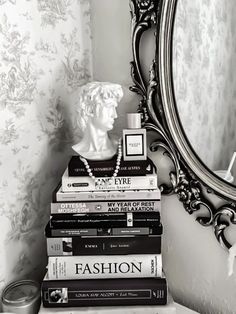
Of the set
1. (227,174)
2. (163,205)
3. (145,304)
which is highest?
(227,174)

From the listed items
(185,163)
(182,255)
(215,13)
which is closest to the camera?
(215,13)

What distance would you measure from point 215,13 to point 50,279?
773mm

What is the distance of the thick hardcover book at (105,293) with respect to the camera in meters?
1.05

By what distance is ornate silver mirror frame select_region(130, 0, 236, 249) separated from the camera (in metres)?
1.09

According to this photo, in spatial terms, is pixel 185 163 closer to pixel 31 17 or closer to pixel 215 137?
pixel 215 137

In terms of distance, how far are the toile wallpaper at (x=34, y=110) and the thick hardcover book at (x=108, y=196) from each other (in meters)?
0.16

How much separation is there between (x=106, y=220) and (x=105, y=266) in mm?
119

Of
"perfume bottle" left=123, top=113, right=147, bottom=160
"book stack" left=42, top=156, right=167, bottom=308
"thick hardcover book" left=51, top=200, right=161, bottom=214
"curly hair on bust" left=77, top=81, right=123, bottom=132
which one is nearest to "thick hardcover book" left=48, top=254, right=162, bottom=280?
"book stack" left=42, top=156, right=167, bottom=308

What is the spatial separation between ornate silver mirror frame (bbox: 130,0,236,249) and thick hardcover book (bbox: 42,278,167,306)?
221mm

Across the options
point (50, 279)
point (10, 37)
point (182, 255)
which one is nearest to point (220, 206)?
point (182, 255)

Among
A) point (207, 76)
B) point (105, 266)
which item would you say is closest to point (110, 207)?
point (105, 266)

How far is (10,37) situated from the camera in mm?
1087

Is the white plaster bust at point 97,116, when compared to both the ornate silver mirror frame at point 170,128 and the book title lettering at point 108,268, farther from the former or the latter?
the book title lettering at point 108,268

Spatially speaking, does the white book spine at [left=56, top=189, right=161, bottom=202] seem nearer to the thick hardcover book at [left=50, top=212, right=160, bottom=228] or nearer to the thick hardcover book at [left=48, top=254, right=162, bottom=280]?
the thick hardcover book at [left=50, top=212, right=160, bottom=228]
